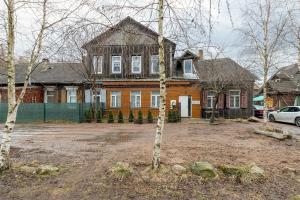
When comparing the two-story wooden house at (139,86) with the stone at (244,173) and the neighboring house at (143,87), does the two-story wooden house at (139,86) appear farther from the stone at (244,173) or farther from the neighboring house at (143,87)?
the stone at (244,173)

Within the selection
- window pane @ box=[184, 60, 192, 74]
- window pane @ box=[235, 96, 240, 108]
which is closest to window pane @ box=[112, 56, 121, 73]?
window pane @ box=[184, 60, 192, 74]

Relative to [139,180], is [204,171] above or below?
above

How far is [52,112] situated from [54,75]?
6779mm

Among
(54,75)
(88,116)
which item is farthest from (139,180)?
(54,75)

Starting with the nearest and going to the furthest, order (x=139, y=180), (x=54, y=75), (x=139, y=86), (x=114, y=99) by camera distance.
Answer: (x=139, y=180)
(x=139, y=86)
(x=114, y=99)
(x=54, y=75)

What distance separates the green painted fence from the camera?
27703mm

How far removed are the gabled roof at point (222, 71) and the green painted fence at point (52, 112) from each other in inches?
440

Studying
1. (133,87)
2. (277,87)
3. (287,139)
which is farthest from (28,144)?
(277,87)

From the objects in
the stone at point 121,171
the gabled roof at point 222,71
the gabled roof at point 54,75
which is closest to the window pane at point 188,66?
the gabled roof at point 222,71

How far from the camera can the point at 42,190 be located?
23.0ft

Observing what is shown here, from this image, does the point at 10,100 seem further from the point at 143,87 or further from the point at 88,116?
the point at 143,87

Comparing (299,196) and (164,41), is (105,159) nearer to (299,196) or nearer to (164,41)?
(164,41)

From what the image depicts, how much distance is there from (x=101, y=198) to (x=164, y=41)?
4140 mm

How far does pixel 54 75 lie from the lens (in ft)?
110
